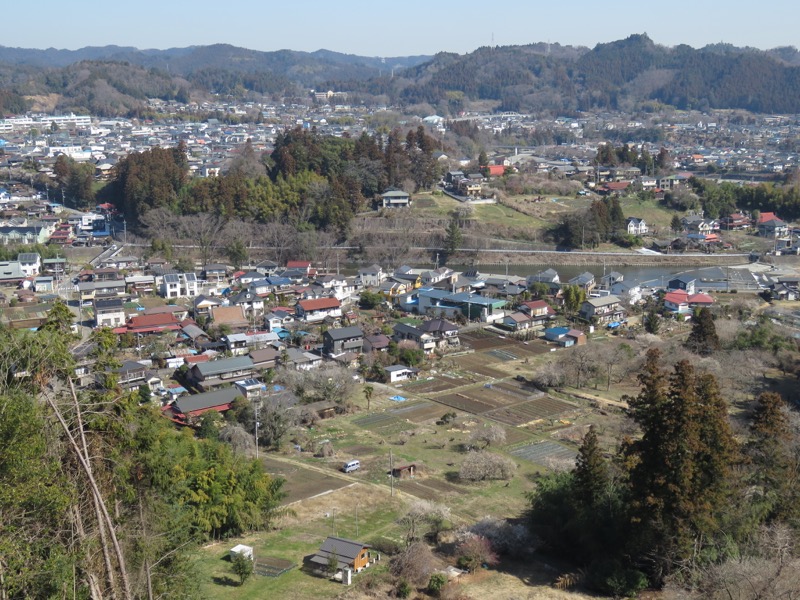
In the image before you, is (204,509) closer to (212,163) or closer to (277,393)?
(277,393)

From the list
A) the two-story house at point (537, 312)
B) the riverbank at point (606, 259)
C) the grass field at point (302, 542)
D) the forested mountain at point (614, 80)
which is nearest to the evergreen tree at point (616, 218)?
the riverbank at point (606, 259)

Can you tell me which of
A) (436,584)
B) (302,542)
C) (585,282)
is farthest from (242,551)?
(585,282)

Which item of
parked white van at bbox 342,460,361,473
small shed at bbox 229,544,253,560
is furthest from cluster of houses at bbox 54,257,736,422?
small shed at bbox 229,544,253,560

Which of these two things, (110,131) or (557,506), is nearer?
(557,506)

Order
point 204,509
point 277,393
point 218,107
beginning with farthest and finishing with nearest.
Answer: point 218,107 < point 277,393 < point 204,509

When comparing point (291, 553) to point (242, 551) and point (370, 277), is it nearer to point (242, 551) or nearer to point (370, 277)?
point (242, 551)

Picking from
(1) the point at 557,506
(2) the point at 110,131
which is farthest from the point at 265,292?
(2) the point at 110,131
